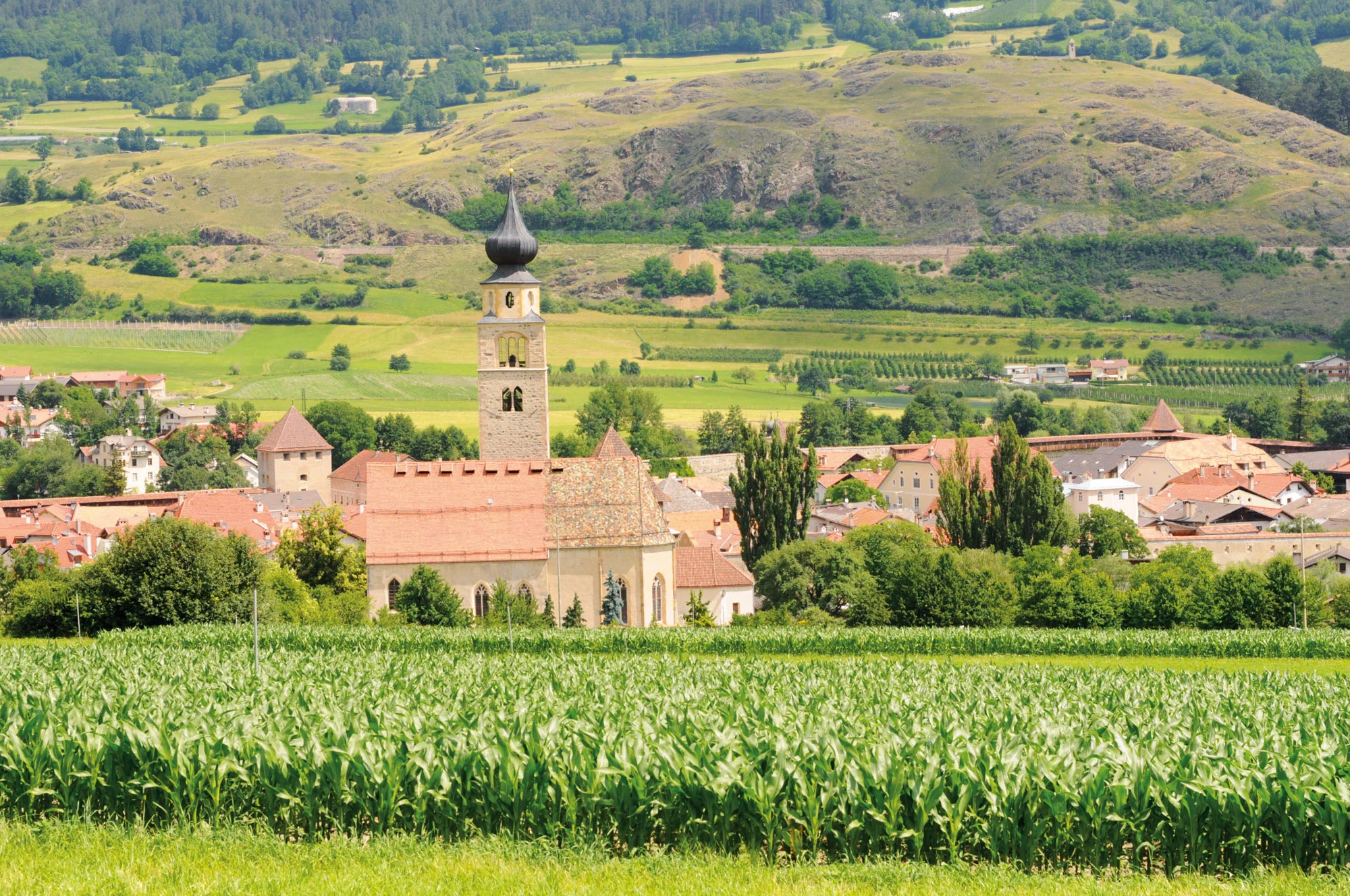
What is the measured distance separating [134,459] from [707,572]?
89433 mm

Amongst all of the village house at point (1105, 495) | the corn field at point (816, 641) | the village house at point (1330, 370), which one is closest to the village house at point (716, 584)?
the corn field at point (816, 641)

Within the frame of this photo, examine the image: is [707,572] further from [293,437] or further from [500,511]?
[293,437]

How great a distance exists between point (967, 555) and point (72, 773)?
52922 mm

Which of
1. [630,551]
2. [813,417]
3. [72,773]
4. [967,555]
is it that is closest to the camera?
[72,773]

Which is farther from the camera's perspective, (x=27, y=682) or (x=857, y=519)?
(x=857, y=519)

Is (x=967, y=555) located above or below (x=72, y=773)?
below

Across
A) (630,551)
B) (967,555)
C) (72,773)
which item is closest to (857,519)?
(967,555)

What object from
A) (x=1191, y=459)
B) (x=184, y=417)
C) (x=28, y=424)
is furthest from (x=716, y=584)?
(x=28, y=424)

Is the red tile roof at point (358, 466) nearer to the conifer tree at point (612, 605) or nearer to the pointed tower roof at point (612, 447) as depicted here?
the pointed tower roof at point (612, 447)

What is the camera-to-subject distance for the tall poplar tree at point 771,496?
82938 mm

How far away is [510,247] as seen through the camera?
247ft

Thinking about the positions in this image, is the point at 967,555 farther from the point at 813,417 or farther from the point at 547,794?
the point at 813,417

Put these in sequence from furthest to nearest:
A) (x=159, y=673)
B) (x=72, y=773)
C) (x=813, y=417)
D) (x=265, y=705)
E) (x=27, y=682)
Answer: (x=813, y=417)
(x=159, y=673)
(x=27, y=682)
(x=265, y=705)
(x=72, y=773)

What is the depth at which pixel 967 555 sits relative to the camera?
239ft
